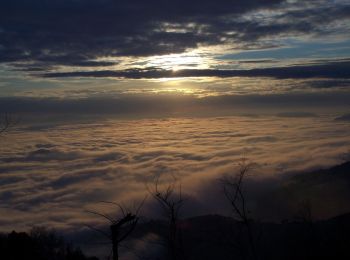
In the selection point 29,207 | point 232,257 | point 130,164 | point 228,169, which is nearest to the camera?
point 232,257

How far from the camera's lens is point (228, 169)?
158m

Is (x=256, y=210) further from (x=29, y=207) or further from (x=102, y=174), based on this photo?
(x=29, y=207)

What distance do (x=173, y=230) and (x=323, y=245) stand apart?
62.4m

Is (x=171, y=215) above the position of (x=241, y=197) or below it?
below

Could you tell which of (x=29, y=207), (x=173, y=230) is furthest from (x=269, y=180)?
(x=173, y=230)

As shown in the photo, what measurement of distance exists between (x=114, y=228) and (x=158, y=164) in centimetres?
16462

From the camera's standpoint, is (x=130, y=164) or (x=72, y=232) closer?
(x=72, y=232)

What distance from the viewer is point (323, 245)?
84.7 meters

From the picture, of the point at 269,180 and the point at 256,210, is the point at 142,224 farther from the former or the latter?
the point at 269,180

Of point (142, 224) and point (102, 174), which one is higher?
point (102, 174)

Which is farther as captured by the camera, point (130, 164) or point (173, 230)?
point (130, 164)

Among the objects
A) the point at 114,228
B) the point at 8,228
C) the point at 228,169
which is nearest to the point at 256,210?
the point at 228,169

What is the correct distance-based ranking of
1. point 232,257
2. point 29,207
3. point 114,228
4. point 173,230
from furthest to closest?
point 29,207
point 232,257
point 173,230
point 114,228

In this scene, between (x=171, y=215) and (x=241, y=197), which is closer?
(x=171, y=215)
